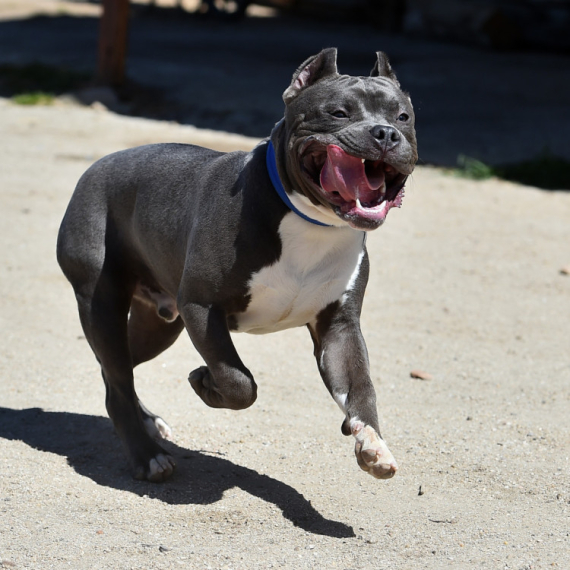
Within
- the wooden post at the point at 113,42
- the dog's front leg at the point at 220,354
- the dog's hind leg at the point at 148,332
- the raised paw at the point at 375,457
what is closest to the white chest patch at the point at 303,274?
the dog's front leg at the point at 220,354

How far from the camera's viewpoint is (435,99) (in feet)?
42.2

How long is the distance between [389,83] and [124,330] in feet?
5.15

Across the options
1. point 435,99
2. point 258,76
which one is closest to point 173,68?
point 258,76

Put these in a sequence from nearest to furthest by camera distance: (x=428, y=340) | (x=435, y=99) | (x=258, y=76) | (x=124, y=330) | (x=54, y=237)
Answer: (x=124, y=330)
(x=428, y=340)
(x=54, y=237)
(x=435, y=99)
(x=258, y=76)

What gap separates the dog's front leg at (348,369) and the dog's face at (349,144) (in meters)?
0.52

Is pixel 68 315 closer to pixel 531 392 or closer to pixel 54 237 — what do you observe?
pixel 54 237

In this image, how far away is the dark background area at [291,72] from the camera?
11297 millimetres

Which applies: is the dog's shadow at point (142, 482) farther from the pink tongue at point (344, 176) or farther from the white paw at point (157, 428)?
the pink tongue at point (344, 176)

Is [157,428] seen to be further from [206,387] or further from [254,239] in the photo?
[254,239]

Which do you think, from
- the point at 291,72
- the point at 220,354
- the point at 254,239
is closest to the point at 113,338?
the point at 220,354

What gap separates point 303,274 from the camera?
145 inches

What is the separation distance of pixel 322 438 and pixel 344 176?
5.29ft

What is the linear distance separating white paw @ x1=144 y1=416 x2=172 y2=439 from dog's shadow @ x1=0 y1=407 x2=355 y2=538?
0.07 metres

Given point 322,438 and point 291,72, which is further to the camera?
point 291,72
